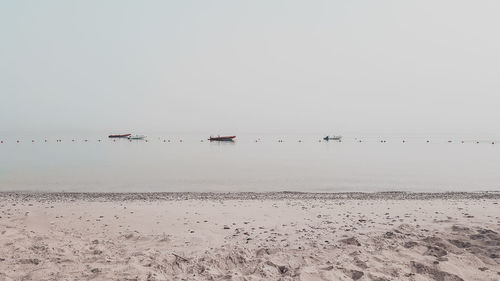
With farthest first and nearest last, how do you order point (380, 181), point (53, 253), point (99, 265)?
point (380, 181), point (53, 253), point (99, 265)

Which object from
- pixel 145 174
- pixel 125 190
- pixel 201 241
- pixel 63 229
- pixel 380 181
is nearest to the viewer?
pixel 201 241

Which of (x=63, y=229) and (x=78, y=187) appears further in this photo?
(x=78, y=187)

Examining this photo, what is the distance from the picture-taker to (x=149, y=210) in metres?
15.8

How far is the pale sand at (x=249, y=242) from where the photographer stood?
8172 millimetres

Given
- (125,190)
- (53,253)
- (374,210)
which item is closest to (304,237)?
(374,210)

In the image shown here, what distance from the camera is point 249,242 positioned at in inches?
422

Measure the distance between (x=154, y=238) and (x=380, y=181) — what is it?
24764mm

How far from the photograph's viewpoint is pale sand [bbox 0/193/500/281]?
8.17 meters

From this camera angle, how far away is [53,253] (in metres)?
9.06

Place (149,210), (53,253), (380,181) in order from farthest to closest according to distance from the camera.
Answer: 1. (380,181)
2. (149,210)
3. (53,253)

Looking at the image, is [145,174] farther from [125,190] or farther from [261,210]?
[261,210]

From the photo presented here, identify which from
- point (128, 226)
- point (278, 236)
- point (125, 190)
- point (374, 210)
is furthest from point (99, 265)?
point (125, 190)

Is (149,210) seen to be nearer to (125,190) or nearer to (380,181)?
(125,190)

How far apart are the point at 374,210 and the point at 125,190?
701 inches
